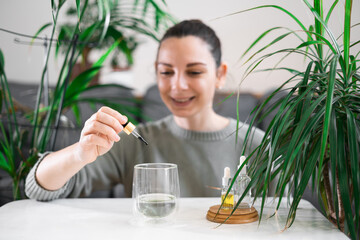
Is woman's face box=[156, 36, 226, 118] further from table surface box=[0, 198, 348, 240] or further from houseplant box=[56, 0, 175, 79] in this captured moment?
table surface box=[0, 198, 348, 240]

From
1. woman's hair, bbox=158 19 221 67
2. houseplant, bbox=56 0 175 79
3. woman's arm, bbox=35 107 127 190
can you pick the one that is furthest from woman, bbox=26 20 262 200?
woman's arm, bbox=35 107 127 190

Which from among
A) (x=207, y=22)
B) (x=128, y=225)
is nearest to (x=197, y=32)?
(x=128, y=225)

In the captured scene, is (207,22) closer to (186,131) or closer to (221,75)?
(221,75)

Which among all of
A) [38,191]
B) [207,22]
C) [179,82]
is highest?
[207,22]

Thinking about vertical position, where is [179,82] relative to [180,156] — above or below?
above

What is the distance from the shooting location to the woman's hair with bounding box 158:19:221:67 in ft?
4.92

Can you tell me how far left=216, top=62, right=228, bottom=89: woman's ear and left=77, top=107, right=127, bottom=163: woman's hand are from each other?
28.1 inches

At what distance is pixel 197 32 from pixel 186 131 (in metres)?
0.37

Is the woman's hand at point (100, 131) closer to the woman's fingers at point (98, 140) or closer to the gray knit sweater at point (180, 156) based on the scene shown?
the woman's fingers at point (98, 140)

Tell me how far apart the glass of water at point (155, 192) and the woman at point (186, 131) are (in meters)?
0.51

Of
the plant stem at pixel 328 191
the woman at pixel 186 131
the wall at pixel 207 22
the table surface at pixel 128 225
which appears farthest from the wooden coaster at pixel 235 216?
the wall at pixel 207 22

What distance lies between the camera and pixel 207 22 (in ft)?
9.46

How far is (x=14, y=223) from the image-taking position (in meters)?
0.83

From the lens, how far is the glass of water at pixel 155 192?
Answer: 0.81 metres
